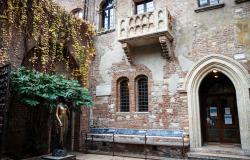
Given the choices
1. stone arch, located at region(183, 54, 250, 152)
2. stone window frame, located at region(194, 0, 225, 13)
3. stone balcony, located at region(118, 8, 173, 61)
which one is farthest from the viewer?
stone balcony, located at region(118, 8, 173, 61)

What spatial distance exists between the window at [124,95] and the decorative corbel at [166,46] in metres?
2.36

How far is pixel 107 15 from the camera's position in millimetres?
12164

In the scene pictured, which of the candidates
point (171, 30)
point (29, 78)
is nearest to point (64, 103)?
point (29, 78)

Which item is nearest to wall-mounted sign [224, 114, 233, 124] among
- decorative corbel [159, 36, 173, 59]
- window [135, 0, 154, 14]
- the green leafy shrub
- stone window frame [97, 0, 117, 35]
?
decorative corbel [159, 36, 173, 59]

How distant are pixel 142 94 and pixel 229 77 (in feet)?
12.1

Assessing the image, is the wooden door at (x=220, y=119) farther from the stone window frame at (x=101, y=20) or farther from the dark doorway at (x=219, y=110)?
the stone window frame at (x=101, y=20)

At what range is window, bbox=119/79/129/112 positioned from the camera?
35.0 feet

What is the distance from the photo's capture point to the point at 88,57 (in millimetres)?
11406

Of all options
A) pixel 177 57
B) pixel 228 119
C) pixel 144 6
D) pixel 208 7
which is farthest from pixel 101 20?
pixel 228 119

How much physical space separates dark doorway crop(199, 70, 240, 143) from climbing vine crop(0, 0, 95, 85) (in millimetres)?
5774

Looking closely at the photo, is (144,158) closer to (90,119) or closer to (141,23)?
(90,119)

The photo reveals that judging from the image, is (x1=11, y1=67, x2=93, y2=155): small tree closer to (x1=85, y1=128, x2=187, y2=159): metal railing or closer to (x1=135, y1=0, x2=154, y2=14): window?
(x1=85, y1=128, x2=187, y2=159): metal railing

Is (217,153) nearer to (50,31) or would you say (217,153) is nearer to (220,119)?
(220,119)

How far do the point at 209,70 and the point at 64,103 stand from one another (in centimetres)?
562
